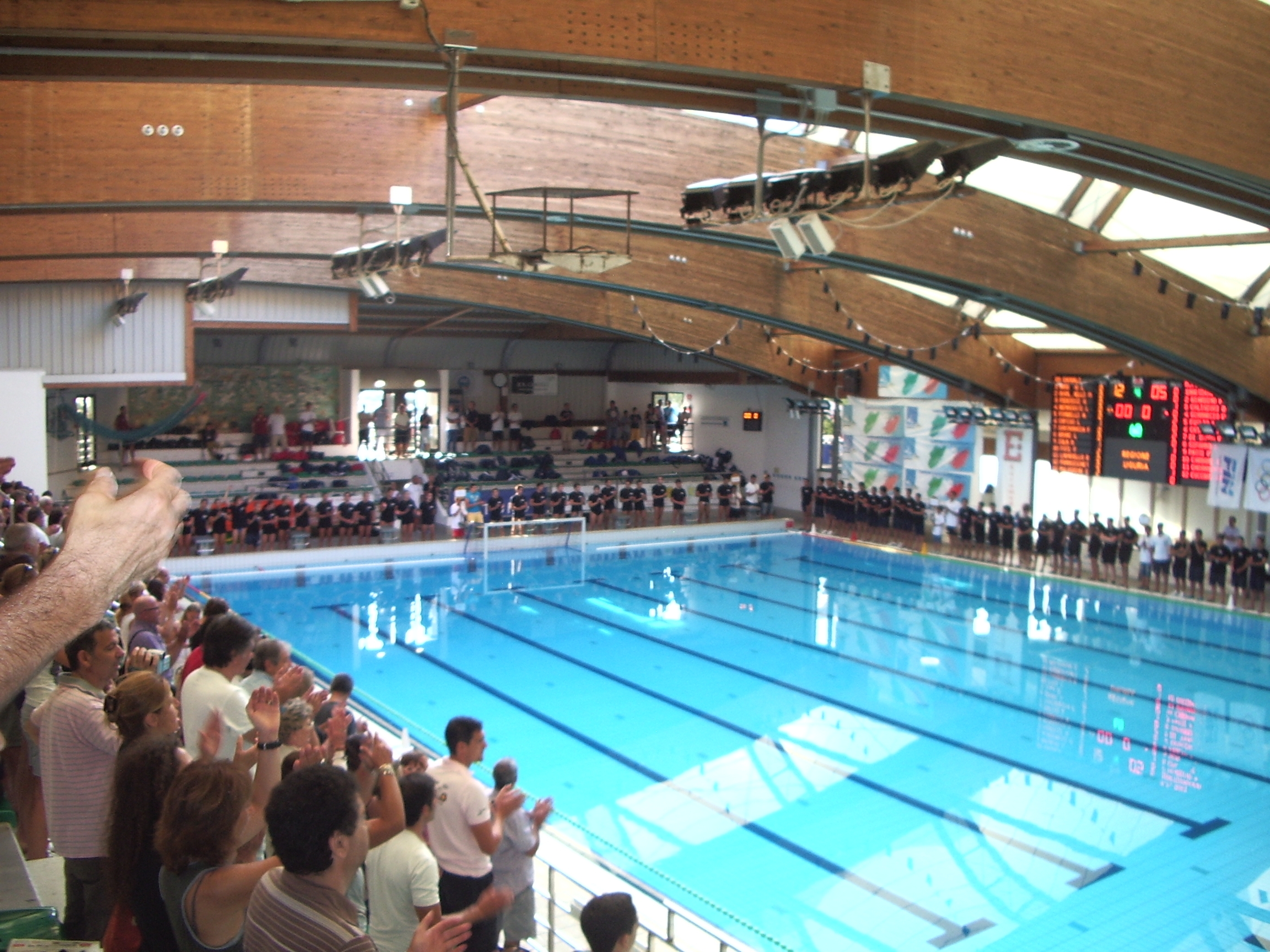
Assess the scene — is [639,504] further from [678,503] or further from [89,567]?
[89,567]

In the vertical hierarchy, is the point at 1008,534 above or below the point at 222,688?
below

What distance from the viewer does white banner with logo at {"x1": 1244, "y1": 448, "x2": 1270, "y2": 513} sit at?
14484 millimetres

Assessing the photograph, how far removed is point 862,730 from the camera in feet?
32.6

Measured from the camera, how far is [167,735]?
2914 mm

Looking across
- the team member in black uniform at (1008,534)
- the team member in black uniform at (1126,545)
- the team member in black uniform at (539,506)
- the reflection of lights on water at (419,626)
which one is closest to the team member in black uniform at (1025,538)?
the team member in black uniform at (1008,534)

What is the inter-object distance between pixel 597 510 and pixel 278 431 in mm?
8595

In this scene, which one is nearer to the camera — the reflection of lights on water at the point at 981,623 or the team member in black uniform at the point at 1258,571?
the reflection of lights on water at the point at 981,623

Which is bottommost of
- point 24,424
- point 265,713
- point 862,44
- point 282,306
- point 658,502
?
point 658,502

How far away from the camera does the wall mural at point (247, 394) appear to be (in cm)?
2377

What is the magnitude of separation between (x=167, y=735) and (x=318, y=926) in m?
0.89

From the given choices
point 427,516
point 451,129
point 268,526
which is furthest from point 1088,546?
point 451,129

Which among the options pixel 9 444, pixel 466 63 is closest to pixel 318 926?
pixel 466 63

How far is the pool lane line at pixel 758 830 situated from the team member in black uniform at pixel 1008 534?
10.6 m

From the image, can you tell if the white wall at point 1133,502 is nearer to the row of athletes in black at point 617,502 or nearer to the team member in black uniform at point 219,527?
the row of athletes in black at point 617,502
